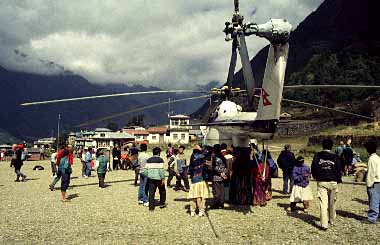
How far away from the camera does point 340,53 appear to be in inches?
4808

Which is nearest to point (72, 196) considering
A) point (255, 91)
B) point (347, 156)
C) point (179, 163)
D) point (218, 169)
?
point (179, 163)

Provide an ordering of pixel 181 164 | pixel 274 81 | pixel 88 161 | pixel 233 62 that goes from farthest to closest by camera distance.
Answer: pixel 88 161
pixel 233 62
pixel 181 164
pixel 274 81

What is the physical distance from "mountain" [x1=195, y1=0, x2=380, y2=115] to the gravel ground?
8203cm

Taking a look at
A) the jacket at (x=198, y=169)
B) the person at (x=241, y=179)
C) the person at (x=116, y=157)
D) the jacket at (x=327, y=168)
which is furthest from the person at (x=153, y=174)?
the person at (x=116, y=157)

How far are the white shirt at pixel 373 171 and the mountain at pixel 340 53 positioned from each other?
82063 mm

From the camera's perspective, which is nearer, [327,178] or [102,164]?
[327,178]

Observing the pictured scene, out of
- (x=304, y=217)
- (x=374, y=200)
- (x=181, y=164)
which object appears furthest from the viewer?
(x=181, y=164)

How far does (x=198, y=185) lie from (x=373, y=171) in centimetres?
487

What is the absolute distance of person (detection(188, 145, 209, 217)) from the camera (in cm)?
945

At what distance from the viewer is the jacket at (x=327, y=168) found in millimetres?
8133

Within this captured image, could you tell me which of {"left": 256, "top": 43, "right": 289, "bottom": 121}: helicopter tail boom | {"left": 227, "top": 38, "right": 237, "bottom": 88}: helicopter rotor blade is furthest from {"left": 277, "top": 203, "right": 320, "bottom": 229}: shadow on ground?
{"left": 227, "top": 38, "right": 237, "bottom": 88}: helicopter rotor blade

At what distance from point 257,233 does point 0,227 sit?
265 inches

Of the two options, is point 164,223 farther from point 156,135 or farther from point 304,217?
point 156,135

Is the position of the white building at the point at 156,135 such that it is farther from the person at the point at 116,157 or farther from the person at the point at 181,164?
the person at the point at 181,164
